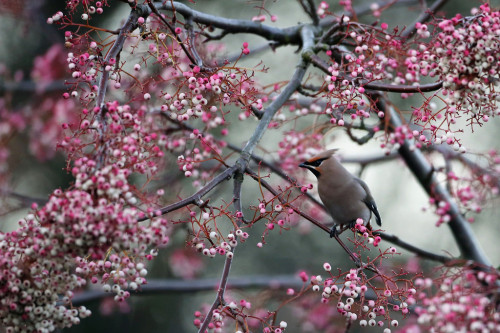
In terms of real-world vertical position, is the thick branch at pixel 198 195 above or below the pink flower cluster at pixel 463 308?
above

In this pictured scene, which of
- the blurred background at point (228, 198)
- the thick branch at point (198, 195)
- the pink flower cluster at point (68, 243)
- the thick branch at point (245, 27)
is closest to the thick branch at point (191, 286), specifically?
the blurred background at point (228, 198)

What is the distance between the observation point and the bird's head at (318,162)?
5.13 meters

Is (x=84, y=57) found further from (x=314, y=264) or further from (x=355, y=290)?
(x=314, y=264)

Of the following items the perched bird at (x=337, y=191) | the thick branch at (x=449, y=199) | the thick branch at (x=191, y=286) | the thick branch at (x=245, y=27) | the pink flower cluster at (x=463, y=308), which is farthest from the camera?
the thick branch at (x=191, y=286)

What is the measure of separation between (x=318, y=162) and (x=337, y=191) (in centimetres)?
25

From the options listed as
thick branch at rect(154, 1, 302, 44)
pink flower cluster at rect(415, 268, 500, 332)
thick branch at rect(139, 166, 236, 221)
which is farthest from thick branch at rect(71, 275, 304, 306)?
pink flower cluster at rect(415, 268, 500, 332)

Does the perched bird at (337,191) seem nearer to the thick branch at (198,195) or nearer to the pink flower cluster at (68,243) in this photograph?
the thick branch at (198,195)

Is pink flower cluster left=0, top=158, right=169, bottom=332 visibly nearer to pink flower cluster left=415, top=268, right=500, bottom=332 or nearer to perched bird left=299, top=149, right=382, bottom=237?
pink flower cluster left=415, top=268, right=500, bottom=332

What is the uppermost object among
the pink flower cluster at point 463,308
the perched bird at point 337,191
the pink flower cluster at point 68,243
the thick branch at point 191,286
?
the thick branch at point 191,286

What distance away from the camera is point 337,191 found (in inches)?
202

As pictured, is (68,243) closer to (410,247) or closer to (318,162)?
(318,162)

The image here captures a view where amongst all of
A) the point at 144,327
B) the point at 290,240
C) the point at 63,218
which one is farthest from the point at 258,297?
Result: the point at 290,240

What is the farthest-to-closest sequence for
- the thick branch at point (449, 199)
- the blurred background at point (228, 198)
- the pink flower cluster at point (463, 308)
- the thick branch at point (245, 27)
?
the blurred background at point (228, 198) < the thick branch at point (449, 199) < the thick branch at point (245, 27) < the pink flower cluster at point (463, 308)

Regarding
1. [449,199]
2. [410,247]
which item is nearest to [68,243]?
[410,247]
